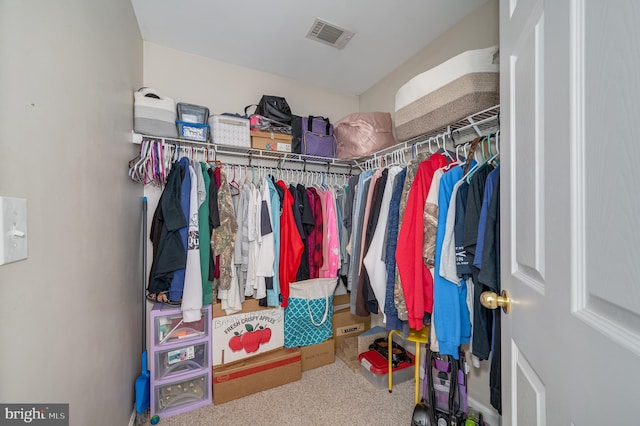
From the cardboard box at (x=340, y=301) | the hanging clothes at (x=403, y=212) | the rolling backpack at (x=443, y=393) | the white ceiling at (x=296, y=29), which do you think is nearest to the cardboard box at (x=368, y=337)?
the cardboard box at (x=340, y=301)

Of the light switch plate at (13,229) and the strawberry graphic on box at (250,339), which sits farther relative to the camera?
the strawberry graphic on box at (250,339)

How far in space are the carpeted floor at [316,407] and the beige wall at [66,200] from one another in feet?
1.98

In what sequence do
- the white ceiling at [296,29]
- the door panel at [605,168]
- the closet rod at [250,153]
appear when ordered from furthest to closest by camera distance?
the closet rod at [250,153] < the white ceiling at [296,29] < the door panel at [605,168]

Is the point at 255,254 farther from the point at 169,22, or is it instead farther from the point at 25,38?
the point at 169,22

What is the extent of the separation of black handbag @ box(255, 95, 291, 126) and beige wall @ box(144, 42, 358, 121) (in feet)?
0.79

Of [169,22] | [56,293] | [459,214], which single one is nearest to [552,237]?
[459,214]

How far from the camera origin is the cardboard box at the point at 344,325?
2.31m

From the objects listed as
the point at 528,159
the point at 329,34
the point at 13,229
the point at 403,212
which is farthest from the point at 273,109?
the point at 528,159

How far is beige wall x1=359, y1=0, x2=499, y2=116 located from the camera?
155cm

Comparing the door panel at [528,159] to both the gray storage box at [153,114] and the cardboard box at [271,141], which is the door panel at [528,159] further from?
the gray storage box at [153,114]

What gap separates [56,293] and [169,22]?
194cm

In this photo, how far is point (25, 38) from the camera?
2.11 feet

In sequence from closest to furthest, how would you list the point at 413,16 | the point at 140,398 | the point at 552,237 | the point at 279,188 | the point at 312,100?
the point at 552,237
the point at 140,398
the point at 413,16
the point at 279,188
the point at 312,100

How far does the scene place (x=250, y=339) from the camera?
1.93 meters
